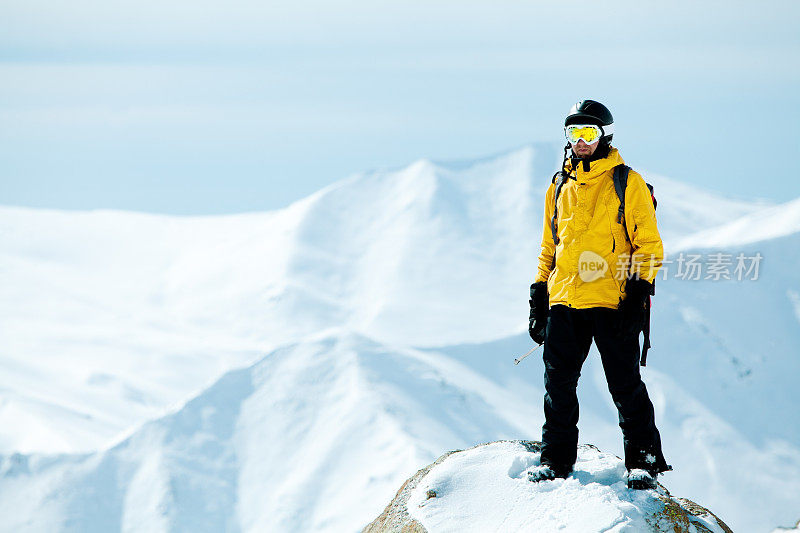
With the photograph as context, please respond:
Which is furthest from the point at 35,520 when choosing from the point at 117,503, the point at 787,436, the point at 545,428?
the point at 545,428

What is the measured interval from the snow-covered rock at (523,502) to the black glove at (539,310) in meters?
0.91

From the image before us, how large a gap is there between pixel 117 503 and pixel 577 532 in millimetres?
51684

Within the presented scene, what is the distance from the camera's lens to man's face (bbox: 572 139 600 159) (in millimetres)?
6192

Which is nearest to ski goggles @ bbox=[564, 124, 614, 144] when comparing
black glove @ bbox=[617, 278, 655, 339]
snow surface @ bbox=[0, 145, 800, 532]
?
black glove @ bbox=[617, 278, 655, 339]

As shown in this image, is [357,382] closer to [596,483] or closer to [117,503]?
[117,503]

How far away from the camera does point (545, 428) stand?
6395 mm

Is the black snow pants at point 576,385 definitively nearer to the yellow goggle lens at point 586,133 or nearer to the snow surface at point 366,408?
the yellow goggle lens at point 586,133

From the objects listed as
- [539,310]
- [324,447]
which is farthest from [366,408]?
[539,310]

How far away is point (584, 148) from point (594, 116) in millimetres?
235

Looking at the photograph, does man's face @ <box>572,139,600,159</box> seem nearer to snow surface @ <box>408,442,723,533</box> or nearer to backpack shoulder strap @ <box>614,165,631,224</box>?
backpack shoulder strap @ <box>614,165,631,224</box>

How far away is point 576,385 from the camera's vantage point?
6.17m

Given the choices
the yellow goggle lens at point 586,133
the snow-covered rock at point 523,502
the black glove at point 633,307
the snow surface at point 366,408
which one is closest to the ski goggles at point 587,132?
the yellow goggle lens at point 586,133

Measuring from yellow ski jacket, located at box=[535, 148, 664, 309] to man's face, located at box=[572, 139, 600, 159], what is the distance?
110mm

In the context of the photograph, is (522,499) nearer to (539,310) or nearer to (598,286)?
(539,310)
